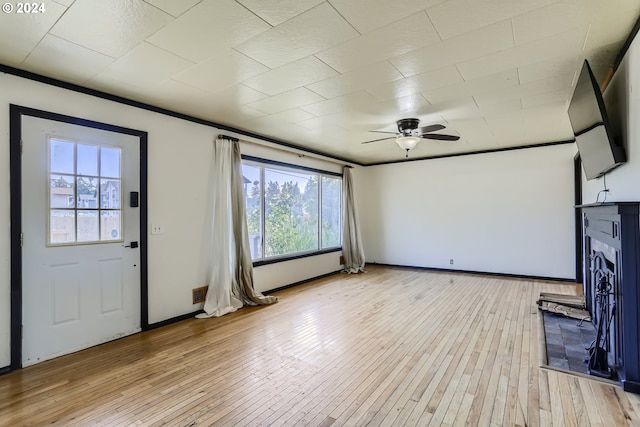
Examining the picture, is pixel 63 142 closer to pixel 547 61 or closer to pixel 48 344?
pixel 48 344

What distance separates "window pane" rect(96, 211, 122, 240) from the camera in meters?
3.30

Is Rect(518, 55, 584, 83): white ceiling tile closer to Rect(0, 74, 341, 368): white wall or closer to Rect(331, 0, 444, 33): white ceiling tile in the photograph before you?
Rect(331, 0, 444, 33): white ceiling tile

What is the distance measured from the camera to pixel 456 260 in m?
6.86

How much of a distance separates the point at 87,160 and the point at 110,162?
0.21 m

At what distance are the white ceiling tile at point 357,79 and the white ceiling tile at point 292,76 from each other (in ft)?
0.39

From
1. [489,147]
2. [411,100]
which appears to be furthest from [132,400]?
[489,147]

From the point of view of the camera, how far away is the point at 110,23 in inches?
82.2

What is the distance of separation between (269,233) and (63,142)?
304 cm

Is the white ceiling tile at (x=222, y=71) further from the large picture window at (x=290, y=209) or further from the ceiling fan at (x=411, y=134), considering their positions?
the ceiling fan at (x=411, y=134)

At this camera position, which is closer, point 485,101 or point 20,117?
point 20,117

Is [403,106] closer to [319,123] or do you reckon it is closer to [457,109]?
[457,109]

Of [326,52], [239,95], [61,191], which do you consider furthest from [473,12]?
[61,191]

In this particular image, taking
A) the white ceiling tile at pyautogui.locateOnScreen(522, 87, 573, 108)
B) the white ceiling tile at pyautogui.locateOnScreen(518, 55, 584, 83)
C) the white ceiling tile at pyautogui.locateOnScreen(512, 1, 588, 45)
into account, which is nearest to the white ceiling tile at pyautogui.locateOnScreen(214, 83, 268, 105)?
the white ceiling tile at pyautogui.locateOnScreen(512, 1, 588, 45)

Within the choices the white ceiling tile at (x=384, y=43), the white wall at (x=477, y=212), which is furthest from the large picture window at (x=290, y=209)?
the white ceiling tile at (x=384, y=43)
